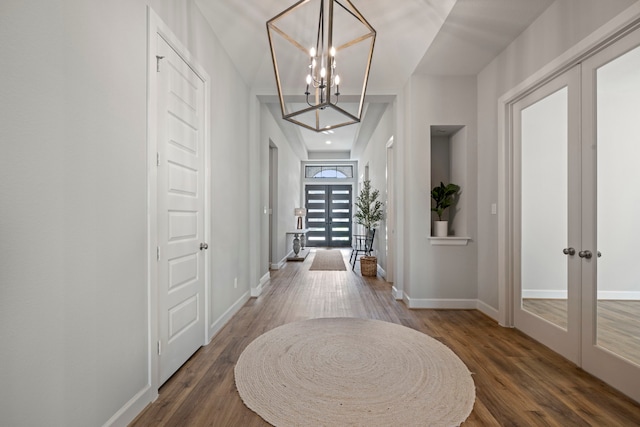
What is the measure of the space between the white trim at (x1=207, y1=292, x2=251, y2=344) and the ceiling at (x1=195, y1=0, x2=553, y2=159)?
2.87 m

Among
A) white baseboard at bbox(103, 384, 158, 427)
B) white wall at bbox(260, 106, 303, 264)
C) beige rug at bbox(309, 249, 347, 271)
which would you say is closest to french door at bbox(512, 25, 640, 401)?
white baseboard at bbox(103, 384, 158, 427)

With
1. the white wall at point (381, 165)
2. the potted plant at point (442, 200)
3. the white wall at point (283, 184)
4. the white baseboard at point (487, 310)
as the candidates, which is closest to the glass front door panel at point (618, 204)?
the white baseboard at point (487, 310)

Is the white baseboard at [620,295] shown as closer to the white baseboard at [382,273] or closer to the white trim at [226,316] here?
the white trim at [226,316]

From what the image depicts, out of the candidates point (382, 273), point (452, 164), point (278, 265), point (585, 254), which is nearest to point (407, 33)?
point (452, 164)

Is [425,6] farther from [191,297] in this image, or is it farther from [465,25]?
[191,297]

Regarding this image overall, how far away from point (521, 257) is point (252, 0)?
3.66 metres

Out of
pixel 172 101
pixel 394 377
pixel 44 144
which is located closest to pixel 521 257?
pixel 394 377

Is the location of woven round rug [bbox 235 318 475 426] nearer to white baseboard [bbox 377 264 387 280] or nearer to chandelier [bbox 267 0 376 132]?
A: chandelier [bbox 267 0 376 132]

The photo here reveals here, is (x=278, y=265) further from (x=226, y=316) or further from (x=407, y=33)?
(x=407, y=33)

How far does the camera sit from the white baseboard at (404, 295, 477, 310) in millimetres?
3900

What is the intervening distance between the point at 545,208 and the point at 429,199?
4.39 feet

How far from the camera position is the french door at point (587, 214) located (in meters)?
2.04

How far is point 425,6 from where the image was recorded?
2883 mm

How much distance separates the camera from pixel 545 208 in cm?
282
